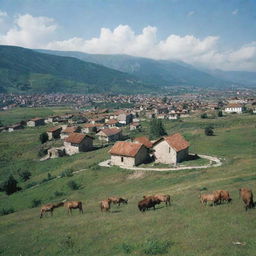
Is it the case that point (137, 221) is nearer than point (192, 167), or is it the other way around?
point (137, 221)

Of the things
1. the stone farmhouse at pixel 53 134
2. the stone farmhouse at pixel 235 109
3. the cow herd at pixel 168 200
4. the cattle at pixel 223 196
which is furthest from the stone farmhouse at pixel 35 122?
the cattle at pixel 223 196

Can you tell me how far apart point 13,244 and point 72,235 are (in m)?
5.02

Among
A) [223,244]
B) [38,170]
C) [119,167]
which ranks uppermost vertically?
[223,244]

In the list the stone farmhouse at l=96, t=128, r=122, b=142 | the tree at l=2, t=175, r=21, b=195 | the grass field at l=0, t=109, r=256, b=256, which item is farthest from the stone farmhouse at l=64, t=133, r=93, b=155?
the grass field at l=0, t=109, r=256, b=256

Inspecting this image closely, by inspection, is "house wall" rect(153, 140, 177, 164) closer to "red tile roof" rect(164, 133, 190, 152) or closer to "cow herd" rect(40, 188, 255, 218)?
"red tile roof" rect(164, 133, 190, 152)

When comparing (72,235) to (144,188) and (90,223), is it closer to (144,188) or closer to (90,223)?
(90,223)

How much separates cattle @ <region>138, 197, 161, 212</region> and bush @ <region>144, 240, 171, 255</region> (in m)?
8.56

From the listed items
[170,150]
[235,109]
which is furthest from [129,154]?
[235,109]

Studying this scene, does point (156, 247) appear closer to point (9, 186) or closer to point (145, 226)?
point (145, 226)

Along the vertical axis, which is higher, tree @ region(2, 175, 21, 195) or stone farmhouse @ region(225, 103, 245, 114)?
stone farmhouse @ region(225, 103, 245, 114)

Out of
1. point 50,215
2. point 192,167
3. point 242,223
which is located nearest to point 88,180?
point 192,167

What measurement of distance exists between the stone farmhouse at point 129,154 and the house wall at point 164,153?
273 cm

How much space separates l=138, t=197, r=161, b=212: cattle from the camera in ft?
82.7

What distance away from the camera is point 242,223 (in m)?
17.6
